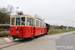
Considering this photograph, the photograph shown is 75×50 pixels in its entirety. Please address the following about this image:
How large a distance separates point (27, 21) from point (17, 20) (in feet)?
3.83

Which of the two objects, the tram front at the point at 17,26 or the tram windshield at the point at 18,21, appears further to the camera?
the tram windshield at the point at 18,21

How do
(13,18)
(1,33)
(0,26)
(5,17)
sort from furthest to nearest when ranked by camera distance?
(5,17) → (0,26) → (1,33) → (13,18)

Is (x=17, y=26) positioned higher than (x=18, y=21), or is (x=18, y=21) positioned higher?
(x=18, y=21)

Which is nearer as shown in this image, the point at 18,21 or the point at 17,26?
the point at 17,26

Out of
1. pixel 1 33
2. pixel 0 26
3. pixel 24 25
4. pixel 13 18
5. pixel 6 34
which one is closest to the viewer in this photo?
pixel 24 25

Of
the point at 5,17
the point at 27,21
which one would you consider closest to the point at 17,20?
the point at 27,21

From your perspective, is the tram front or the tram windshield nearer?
the tram front

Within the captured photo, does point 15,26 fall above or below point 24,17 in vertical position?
below

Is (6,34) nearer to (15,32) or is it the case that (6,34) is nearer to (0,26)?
(15,32)

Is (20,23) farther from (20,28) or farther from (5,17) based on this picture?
(5,17)

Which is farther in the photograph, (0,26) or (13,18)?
(0,26)

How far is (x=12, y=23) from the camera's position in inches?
385

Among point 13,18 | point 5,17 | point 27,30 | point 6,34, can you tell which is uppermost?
point 5,17

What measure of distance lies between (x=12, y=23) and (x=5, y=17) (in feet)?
70.3
